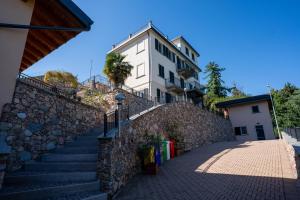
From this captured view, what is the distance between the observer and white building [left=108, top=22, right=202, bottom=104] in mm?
18828

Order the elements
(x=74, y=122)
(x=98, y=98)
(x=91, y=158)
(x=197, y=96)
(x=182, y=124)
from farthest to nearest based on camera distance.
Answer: (x=197, y=96)
(x=182, y=124)
(x=98, y=98)
(x=74, y=122)
(x=91, y=158)

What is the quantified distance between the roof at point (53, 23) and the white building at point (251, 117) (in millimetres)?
25009

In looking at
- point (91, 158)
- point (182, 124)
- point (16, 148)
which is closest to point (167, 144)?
point (182, 124)

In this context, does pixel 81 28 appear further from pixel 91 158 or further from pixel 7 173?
pixel 7 173

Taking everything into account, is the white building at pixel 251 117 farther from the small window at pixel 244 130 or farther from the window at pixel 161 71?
the window at pixel 161 71

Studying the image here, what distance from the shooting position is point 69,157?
19.3ft

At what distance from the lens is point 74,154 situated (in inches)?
235

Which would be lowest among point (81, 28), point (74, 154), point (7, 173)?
point (7, 173)

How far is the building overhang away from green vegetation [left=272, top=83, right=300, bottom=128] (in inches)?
1295

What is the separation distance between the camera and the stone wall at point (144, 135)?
5160 mm

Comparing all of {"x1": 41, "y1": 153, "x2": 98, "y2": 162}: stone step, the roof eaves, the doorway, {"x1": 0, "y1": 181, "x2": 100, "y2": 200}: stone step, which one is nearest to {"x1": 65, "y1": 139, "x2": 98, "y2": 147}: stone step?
{"x1": 41, "y1": 153, "x2": 98, "y2": 162}: stone step

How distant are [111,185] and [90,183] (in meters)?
0.58

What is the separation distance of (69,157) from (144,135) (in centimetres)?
380

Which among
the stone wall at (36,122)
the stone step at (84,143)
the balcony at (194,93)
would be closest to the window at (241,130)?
the balcony at (194,93)
